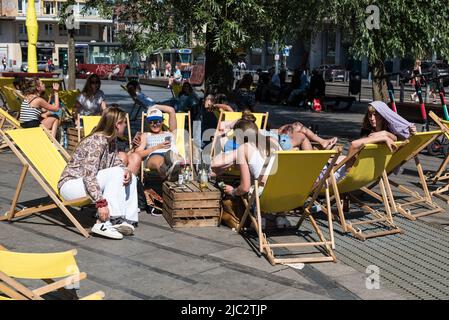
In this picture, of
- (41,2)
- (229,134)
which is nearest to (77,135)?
(229,134)

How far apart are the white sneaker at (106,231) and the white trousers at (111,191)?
0.14m

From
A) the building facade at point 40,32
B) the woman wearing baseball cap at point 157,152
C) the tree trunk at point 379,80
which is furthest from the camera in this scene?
the building facade at point 40,32

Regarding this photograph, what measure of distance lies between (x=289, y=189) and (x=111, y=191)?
5.57 ft

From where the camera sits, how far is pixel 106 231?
21.0ft

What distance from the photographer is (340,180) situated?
22.5 feet

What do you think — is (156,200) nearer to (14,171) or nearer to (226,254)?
(226,254)

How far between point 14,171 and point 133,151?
3.07m

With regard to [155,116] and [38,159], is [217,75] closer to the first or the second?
[155,116]

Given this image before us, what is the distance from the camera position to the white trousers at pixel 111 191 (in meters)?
6.52

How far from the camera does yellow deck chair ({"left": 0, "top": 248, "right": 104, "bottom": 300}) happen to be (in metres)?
3.84

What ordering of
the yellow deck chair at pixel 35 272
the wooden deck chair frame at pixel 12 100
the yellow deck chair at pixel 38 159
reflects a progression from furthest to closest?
the wooden deck chair frame at pixel 12 100 → the yellow deck chair at pixel 38 159 → the yellow deck chair at pixel 35 272

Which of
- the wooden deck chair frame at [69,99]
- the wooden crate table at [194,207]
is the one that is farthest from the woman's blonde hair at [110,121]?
the wooden deck chair frame at [69,99]

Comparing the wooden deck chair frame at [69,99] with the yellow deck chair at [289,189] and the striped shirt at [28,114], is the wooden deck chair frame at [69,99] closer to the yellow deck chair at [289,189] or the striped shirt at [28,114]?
the striped shirt at [28,114]

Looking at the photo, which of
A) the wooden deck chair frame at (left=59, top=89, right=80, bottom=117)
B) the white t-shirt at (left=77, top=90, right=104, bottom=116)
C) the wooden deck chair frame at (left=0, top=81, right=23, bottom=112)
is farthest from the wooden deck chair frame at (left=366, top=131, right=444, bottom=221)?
the wooden deck chair frame at (left=0, top=81, right=23, bottom=112)
